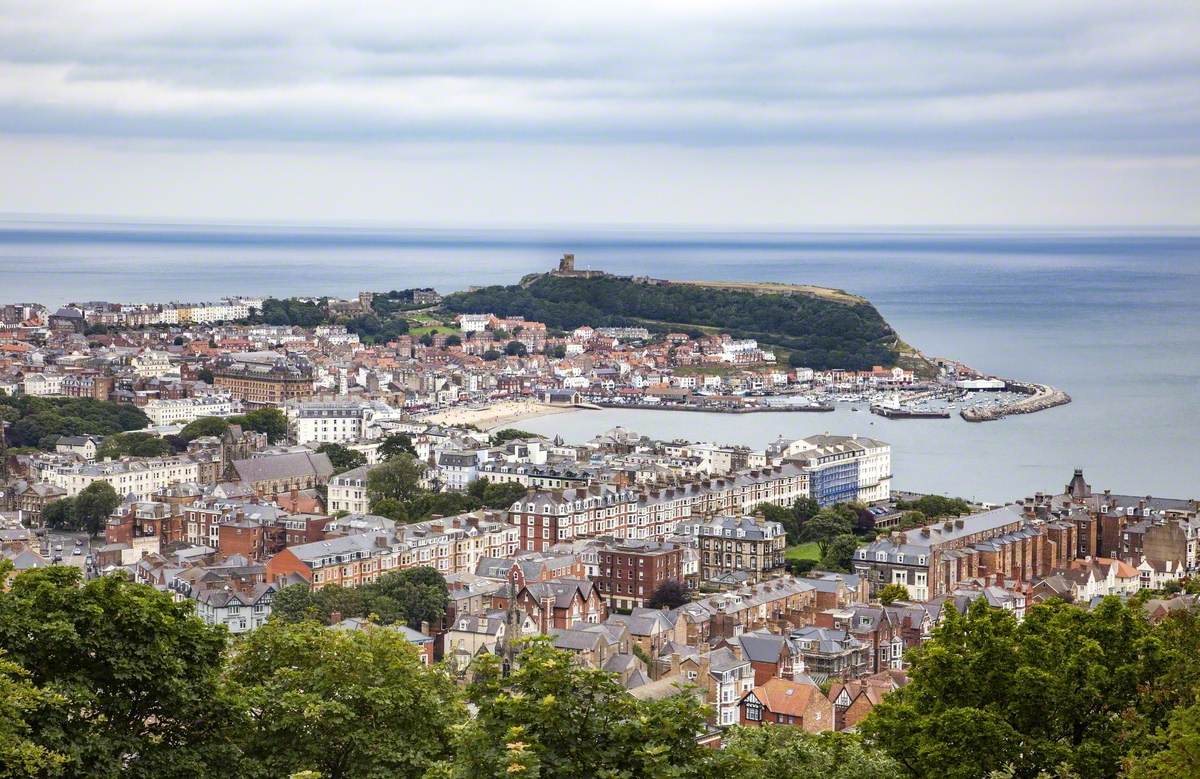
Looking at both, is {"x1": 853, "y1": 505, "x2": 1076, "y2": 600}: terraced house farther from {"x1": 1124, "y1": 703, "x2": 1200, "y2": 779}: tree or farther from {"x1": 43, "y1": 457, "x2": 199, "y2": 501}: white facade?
{"x1": 1124, "y1": 703, "x2": 1200, "y2": 779}: tree

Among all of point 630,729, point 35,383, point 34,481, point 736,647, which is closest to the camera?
point 630,729

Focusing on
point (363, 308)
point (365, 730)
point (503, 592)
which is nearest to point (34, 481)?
point (503, 592)

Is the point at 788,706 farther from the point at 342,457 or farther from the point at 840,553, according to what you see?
the point at 342,457

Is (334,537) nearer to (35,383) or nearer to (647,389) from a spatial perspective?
(35,383)

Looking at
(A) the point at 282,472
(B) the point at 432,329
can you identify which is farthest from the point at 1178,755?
(B) the point at 432,329

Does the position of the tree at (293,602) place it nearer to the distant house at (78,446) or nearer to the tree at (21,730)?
the tree at (21,730)
